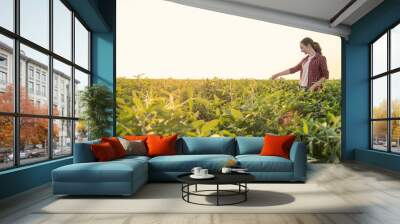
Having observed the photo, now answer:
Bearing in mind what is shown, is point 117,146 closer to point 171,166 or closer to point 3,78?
point 171,166

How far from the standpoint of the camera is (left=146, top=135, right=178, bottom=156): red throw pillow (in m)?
6.16

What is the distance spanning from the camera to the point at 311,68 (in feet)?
30.1

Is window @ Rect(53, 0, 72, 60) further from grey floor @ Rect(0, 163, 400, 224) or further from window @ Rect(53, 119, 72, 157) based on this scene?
grey floor @ Rect(0, 163, 400, 224)

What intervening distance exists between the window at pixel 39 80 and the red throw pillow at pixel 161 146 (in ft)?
4.63

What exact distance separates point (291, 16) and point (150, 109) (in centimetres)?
368

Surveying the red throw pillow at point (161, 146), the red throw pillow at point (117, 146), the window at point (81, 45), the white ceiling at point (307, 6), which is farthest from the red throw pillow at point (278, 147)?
the window at point (81, 45)

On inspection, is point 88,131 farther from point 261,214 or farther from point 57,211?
point 261,214

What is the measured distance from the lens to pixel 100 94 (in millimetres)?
7176

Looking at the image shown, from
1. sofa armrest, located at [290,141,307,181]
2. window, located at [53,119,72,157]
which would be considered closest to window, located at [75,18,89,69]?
window, located at [53,119,72,157]

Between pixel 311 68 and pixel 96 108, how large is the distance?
508 centimetres

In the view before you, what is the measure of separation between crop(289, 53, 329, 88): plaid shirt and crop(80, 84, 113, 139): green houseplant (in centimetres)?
441

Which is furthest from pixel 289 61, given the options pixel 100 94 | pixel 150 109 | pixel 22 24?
pixel 22 24

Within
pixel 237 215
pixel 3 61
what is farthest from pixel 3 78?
pixel 237 215

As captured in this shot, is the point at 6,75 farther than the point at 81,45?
No
